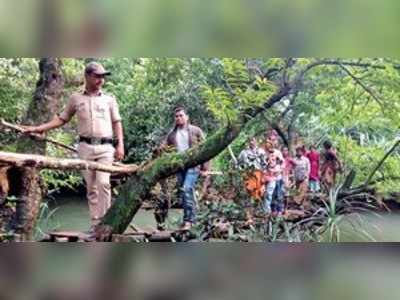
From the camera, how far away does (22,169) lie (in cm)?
337

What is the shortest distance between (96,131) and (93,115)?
73mm

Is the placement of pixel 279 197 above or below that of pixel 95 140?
below

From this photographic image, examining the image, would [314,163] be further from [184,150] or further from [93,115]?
[93,115]

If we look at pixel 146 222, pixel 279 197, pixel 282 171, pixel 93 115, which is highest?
pixel 93 115

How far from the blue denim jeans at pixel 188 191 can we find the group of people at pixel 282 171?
22 centimetres

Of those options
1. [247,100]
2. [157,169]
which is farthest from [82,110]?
[247,100]

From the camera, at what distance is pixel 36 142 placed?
337 centimetres

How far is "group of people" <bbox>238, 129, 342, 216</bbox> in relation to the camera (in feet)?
11.2

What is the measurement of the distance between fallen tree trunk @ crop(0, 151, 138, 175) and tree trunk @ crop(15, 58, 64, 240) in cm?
3

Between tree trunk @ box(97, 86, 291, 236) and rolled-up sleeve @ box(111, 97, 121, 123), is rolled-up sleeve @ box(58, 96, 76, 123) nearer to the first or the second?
rolled-up sleeve @ box(111, 97, 121, 123)

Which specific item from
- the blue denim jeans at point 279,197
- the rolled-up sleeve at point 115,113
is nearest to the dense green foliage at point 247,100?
the rolled-up sleeve at point 115,113

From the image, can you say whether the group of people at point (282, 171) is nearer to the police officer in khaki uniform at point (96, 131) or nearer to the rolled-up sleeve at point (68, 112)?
the police officer in khaki uniform at point (96, 131)
